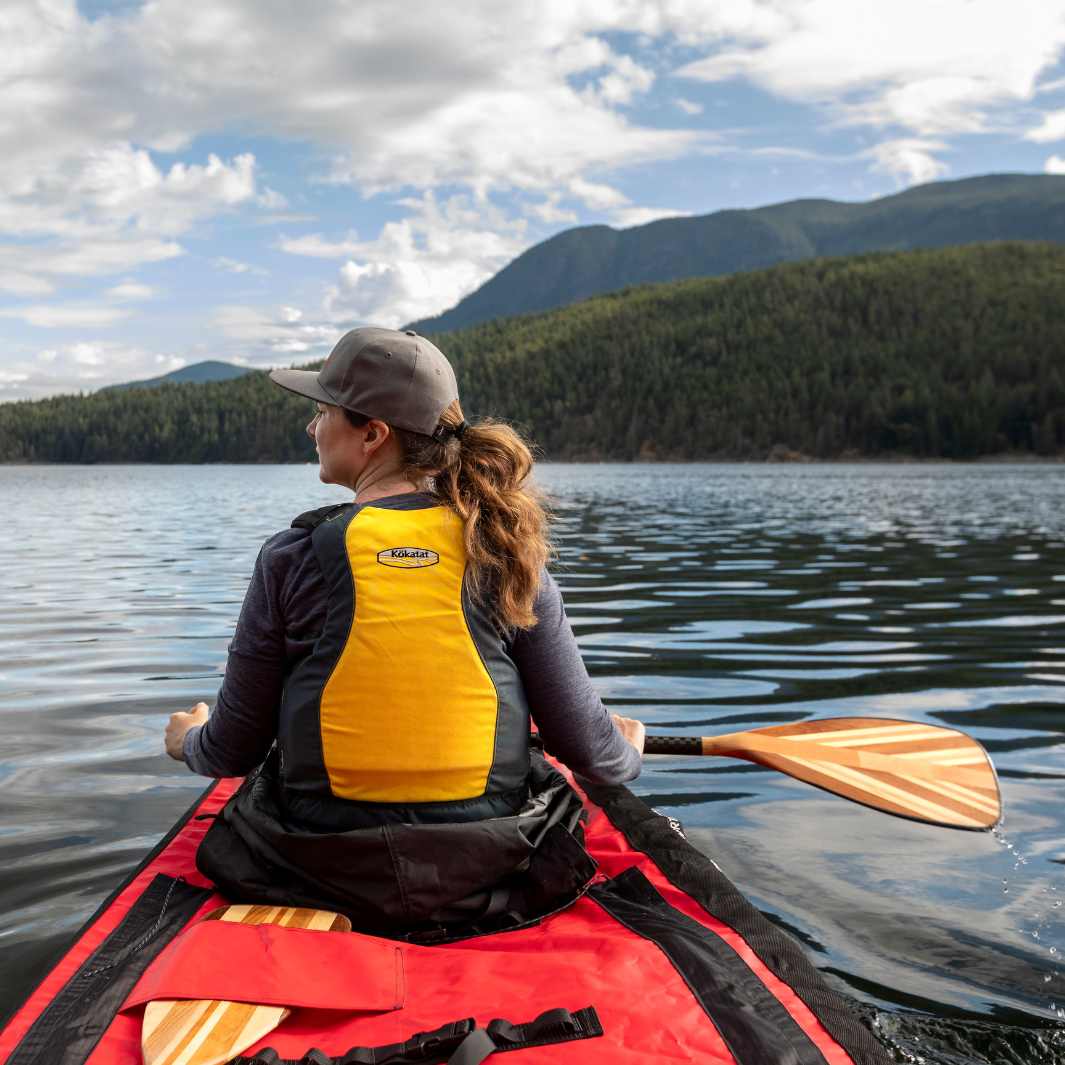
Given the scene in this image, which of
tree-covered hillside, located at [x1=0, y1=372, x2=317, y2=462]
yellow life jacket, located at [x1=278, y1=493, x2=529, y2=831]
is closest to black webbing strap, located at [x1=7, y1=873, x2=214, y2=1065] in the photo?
yellow life jacket, located at [x1=278, y1=493, x2=529, y2=831]

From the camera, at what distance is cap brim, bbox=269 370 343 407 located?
2.60m

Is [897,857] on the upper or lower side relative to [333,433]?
lower

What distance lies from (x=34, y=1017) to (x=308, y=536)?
1223mm

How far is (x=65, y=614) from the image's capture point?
10.0 m

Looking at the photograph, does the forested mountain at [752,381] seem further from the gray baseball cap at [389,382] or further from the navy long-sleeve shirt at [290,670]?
the gray baseball cap at [389,382]

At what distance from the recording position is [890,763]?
3818mm

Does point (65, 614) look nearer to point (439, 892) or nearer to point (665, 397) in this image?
point (439, 892)

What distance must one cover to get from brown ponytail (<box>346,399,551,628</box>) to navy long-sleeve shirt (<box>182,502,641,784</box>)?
4.0 inches

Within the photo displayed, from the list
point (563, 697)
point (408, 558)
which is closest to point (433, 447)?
point (408, 558)

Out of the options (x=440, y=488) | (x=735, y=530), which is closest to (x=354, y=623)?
(x=440, y=488)

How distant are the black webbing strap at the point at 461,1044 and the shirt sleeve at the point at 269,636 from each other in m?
0.88

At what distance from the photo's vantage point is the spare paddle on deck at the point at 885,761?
355 cm

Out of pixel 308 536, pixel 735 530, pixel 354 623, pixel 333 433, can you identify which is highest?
pixel 333 433

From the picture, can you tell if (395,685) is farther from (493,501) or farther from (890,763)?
(890,763)
